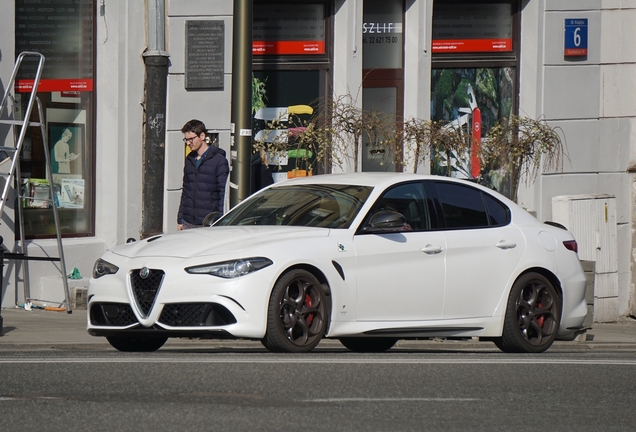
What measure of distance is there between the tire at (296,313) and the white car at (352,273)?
1 centimetres

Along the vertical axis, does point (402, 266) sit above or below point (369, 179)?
below

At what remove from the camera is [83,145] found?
1561 centimetres

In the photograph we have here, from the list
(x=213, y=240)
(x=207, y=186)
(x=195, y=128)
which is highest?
(x=195, y=128)

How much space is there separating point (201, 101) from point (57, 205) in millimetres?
2218

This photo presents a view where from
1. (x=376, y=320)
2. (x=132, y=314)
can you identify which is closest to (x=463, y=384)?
(x=376, y=320)

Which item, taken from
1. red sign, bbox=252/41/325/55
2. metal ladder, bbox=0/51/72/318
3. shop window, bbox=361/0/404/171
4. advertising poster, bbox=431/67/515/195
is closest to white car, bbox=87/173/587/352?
metal ladder, bbox=0/51/72/318

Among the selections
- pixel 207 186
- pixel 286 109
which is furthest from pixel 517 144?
pixel 207 186

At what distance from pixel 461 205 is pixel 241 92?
2601 mm

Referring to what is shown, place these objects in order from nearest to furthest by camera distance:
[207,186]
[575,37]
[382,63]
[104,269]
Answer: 1. [104,269]
2. [207,186]
3. [382,63]
4. [575,37]

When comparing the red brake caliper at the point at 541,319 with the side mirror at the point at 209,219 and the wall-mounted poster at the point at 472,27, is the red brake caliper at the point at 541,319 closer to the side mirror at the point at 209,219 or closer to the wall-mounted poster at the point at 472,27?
the side mirror at the point at 209,219

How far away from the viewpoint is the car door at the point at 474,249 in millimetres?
10258

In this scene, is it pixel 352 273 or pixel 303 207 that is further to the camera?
pixel 303 207

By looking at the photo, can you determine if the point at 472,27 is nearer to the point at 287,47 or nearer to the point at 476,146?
the point at 476,146

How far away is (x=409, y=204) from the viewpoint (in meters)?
10.4
